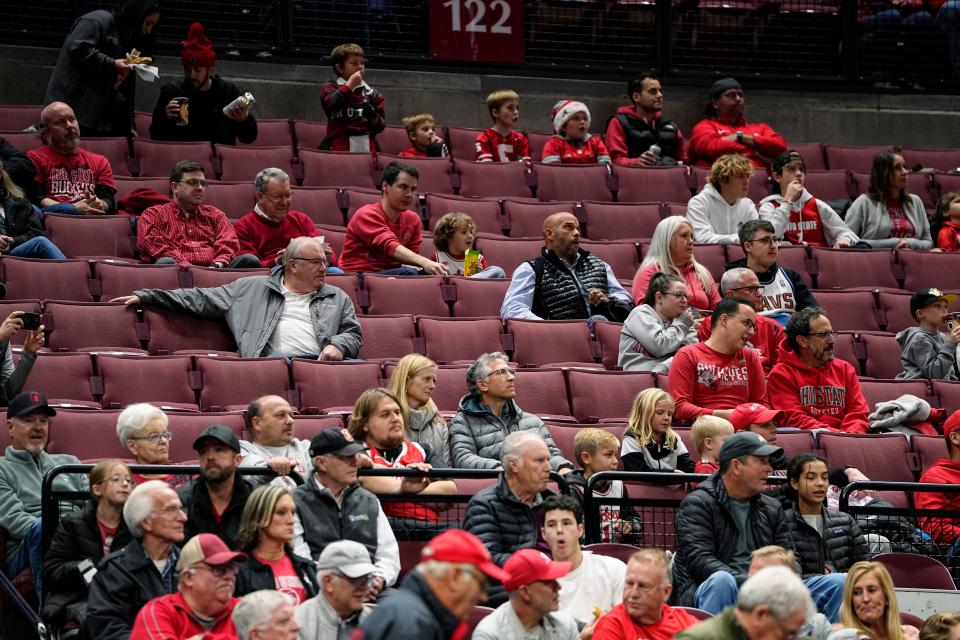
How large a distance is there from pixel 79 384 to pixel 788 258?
4697 mm

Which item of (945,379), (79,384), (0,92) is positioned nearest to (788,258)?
(945,379)

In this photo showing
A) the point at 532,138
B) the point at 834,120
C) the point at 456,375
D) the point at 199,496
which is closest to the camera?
the point at 199,496

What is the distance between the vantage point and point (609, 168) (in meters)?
11.2

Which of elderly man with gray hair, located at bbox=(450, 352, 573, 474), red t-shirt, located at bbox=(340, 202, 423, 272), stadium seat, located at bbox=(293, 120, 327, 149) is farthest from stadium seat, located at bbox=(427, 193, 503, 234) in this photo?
elderly man with gray hair, located at bbox=(450, 352, 573, 474)

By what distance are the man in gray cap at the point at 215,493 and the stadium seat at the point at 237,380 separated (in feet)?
5.08

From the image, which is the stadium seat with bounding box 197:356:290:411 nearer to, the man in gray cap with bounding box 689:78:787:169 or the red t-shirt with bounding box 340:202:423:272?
the red t-shirt with bounding box 340:202:423:272

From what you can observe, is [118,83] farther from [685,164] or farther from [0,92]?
[685,164]

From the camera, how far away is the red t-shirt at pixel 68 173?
9.52 meters

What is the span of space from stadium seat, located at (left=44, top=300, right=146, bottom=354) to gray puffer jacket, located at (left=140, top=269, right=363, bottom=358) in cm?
15

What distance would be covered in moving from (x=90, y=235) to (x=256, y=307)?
158cm

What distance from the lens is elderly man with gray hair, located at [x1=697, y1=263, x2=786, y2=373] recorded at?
8.57 m

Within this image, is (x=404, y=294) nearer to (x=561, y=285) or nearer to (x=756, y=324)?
(x=561, y=285)

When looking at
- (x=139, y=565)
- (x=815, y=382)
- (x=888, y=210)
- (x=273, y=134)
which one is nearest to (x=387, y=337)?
(x=815, y=382)

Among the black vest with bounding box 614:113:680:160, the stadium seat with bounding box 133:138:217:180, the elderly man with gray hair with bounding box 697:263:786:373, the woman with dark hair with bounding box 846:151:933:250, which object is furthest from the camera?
the black vest with bounding box 614:113:680:160
